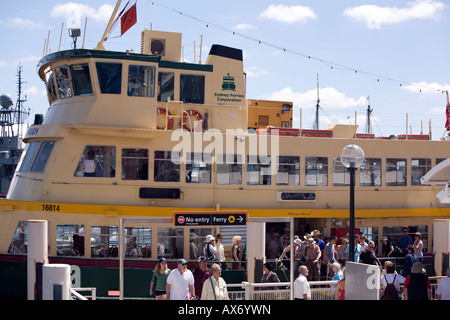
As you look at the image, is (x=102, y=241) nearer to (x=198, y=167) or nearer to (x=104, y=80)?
(x=198, y=167)

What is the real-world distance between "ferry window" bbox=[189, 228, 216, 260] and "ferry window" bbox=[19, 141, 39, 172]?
4764mm

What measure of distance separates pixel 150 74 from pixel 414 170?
28.8ft

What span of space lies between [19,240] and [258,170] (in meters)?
6.65

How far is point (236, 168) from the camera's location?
1554cm

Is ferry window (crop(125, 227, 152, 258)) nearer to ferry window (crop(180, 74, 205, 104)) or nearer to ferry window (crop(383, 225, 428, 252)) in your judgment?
ferry window (crop(180, 74, 205, 104))

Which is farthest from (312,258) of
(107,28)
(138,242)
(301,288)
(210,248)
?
(107,28)

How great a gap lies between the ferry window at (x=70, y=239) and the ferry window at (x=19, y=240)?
0.83m

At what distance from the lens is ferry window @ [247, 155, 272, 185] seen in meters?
15.7

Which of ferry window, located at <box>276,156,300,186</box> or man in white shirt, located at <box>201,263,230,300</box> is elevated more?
ferry window, located at <box>276,156,300,186</box>

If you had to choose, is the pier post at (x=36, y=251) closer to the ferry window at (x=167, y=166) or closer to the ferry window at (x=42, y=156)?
the ferry window at (x=42, y=156)

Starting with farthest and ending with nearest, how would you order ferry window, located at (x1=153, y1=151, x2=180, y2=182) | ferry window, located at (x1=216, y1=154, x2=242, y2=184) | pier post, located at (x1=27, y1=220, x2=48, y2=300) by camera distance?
1. ferry window, located at (x1=216, y1=154, x2=242, y2=184)
2. ferry window, located at (x1=153, y1=151, x2=180, y2=182)
3. pier post, located at (x1=27, y1=220, x2=48, y2=300)

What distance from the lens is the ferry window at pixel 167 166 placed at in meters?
14.9

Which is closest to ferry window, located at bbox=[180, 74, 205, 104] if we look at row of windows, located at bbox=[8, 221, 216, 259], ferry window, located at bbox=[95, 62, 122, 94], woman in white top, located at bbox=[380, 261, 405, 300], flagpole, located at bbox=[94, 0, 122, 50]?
ferry window, located at bbox=[95, 62, 122, 94]
